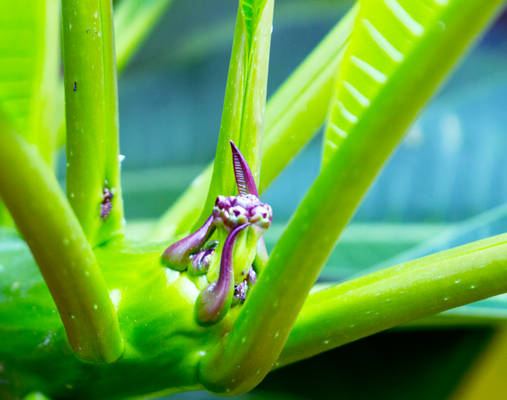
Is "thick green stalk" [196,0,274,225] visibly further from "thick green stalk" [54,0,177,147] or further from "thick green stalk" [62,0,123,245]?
"thick green stalk" [54,0,177,147]

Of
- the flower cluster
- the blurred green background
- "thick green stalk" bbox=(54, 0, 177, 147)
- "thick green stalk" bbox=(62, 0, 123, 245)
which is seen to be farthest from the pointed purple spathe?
"thick green stalk" bbox=(54, 0, 177, 147)

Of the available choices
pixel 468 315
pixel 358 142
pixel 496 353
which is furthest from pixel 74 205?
pixel 496 353

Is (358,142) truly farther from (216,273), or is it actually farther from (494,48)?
(494,48)

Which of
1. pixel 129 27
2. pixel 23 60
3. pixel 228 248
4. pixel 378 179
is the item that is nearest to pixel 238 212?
pixel 228 248

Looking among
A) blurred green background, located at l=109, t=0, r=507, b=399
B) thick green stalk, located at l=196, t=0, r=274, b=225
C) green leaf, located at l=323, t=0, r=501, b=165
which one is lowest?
blurred green background, located at l=109, t=0, r=507, b=399

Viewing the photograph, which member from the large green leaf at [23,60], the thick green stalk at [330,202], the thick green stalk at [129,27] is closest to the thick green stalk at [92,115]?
the large green leaf at [23,60]
